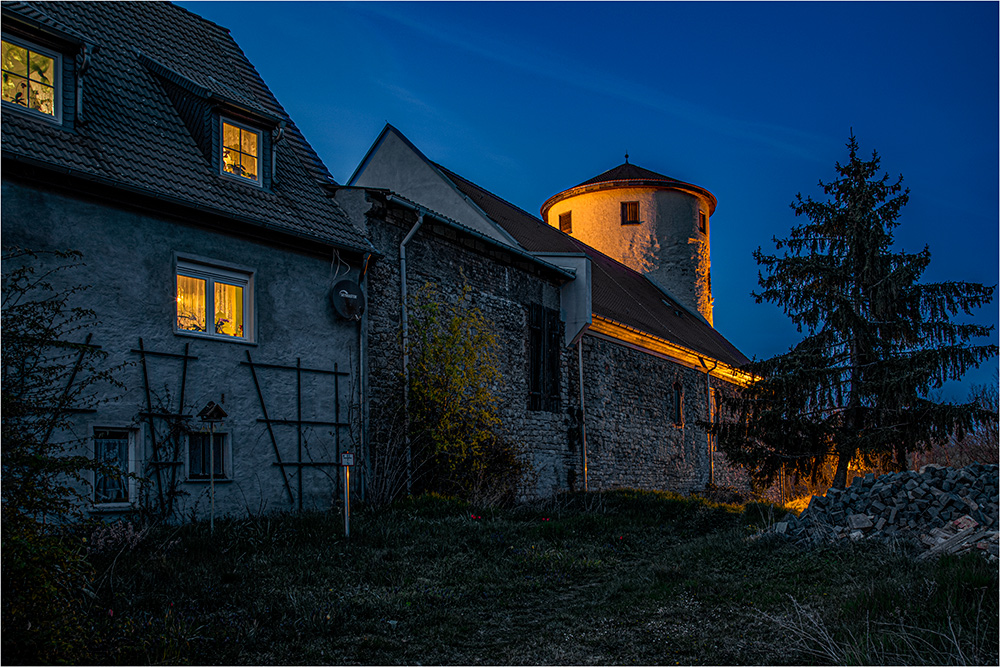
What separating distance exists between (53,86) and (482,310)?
26.0 ft

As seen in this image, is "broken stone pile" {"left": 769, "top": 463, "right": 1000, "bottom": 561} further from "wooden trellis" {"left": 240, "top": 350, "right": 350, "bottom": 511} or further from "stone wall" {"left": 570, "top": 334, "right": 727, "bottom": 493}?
"stone wall" {"left": 570, "top": 334, "right": 727, "bottom": 493}

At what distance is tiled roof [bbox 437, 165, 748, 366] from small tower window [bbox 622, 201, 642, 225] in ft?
6.17

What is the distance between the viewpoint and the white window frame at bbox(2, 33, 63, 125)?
9.45 meters

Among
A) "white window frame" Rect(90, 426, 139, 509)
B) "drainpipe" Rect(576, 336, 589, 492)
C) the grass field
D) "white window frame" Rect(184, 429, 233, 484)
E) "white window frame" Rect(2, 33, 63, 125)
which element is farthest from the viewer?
"drainpipe" Rect(576, 336, 589, 492)

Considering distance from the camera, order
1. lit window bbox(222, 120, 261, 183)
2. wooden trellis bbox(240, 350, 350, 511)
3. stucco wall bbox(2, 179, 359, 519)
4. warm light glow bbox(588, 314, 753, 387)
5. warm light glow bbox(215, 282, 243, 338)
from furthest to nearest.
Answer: warm light glow bbox(588, 314, 753, 387), lit window bbox(222, 120, 261, 183), wooden trellis bbox(240, 350, 350, 511), warm light glow bbox(215, 282, 243, 338), stucco wall bbox(2, 179, 359, 519)

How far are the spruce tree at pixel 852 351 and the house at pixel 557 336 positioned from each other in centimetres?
Answer: 194

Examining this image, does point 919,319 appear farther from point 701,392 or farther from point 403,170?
point 403,170

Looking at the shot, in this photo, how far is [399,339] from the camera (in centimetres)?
1327

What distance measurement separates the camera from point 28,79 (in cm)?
970

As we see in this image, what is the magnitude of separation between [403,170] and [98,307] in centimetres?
1107

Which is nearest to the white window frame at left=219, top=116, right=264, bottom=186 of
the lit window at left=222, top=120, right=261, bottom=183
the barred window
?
the lit window at left=222, top=120, right=261, bottom=183

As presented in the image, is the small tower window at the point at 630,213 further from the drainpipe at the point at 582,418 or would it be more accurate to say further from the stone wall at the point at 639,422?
the drainpipe at the point at 582,418

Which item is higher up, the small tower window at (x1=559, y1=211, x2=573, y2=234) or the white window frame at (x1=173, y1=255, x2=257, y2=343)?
the small tower window at (x1=559, y1=211, x2=573, y2=234)

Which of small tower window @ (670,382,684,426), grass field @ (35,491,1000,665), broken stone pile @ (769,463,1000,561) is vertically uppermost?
small tower window @ (670,382,684,426)
